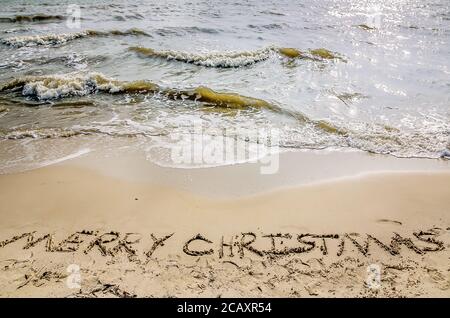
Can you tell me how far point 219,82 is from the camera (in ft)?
29.5

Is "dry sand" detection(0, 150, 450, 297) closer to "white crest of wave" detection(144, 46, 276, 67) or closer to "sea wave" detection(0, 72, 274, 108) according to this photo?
"sea wave" detection(0, 72, 274, 108)

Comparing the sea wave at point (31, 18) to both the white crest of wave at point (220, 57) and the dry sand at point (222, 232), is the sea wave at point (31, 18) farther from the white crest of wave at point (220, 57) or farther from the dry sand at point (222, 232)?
the dry sand at point (222, 232)

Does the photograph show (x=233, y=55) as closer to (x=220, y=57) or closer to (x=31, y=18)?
(x=220, y=57)

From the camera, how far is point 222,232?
13.0 feet

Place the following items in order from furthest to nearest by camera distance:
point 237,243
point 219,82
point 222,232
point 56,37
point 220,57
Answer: point 56,37 → point 220,57 → point 219,82 → point 222,232 → point 237,243

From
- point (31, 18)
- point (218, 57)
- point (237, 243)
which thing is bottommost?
point (237, 243)

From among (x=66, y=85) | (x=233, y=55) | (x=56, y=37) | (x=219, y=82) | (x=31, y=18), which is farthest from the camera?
(x=31, y=18)

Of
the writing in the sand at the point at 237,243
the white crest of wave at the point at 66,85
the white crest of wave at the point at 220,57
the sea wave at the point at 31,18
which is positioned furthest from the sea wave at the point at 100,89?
the sea wave at the point at 31,18

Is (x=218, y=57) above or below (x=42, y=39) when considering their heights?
below

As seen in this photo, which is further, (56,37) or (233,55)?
(56,37)

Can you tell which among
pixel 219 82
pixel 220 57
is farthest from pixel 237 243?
pixel 220 57

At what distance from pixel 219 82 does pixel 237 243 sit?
5900 millimetres

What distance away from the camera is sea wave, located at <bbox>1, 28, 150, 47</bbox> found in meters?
12.4
